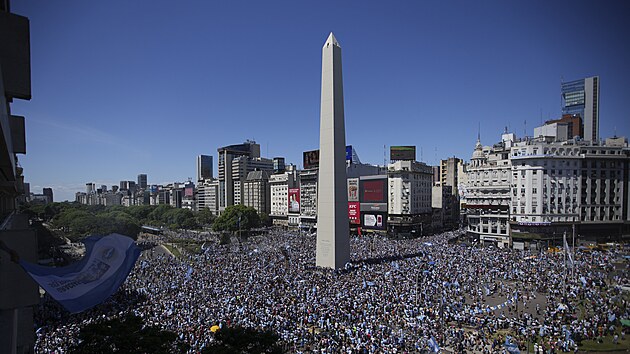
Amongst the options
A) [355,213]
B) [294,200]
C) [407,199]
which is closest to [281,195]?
[294,200]

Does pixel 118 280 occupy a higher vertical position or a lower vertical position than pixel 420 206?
higher

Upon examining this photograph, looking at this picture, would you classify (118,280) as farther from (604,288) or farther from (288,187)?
(288,187)

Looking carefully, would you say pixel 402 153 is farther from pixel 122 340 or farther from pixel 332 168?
pixel 122 340

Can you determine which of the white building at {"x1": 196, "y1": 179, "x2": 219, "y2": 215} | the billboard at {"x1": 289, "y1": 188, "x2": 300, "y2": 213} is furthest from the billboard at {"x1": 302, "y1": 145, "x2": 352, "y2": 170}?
the white building at {"x1": 196, "y1": 179, "x2": 219, "y2": 215}

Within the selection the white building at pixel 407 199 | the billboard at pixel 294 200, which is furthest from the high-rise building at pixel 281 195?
the white building at pixel 407 199

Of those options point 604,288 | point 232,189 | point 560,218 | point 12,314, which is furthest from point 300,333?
point 232,189
